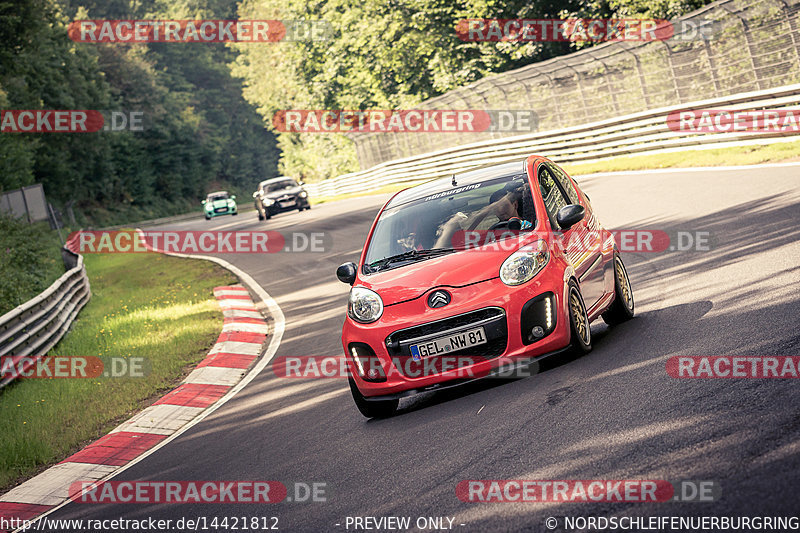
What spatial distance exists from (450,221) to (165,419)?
361 cm

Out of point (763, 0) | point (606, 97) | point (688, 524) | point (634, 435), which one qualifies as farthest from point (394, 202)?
point (606, 97)

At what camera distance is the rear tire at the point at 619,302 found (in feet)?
26.4

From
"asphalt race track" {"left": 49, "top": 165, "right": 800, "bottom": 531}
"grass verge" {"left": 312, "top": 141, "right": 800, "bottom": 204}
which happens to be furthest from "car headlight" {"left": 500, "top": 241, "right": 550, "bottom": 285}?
"grass verge" {"left": 312, "top": 141, "right": 800, "bottom": 204}

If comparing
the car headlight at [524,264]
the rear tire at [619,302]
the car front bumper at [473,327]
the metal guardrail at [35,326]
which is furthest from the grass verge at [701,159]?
the metal guardrail at [35,326]

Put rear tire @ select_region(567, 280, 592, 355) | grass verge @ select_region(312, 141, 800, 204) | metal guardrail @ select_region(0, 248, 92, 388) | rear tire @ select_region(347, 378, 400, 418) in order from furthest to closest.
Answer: grass verge @ select_region(312, 141, 800, 204) < metal guardrail @ select_region(0, 248, 92, 388) < rear tire @ select_region(347, 378, 400, 418) < rear tire @ select_region(567, 280, 592, 355)

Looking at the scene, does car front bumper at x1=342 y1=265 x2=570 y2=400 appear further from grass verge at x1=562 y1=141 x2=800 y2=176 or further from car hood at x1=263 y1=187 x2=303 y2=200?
car hood at x1=263 y1=187 x2=303 y2=200

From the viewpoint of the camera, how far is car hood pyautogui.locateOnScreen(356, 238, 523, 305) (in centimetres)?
667

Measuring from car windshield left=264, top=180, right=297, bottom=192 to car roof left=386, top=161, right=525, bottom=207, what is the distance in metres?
28.8

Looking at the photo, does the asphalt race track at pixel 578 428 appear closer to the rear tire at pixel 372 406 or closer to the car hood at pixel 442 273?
the rear tire at pixel 372 406

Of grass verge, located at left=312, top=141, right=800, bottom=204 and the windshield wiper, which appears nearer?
the windshield wiper

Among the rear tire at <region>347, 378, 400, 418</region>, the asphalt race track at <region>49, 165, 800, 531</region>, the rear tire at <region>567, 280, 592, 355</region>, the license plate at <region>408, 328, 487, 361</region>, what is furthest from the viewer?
the rear tire at <region>347, 378, 400, 418</region>

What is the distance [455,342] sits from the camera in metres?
6.54

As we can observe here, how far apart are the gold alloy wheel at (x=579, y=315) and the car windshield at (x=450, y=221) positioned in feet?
2.21

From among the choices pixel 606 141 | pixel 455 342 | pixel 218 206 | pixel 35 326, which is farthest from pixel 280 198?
pixel 455 342
